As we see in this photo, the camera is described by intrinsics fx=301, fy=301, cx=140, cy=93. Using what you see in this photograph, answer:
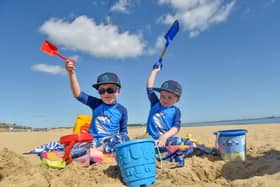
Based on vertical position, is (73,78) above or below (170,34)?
below

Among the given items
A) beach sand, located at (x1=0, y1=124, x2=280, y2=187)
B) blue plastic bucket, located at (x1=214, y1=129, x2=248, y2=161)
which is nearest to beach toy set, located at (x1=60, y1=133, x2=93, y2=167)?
beach sand, located at (x1=0, y1=124, x2=280, y2=187)

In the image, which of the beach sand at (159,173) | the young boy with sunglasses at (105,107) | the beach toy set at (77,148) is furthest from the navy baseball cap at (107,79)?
the beach sand at (159,173)

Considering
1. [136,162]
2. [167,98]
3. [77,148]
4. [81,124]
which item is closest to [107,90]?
[167,98]

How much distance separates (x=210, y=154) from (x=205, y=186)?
96cm

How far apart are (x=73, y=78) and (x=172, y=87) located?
1.28 metres

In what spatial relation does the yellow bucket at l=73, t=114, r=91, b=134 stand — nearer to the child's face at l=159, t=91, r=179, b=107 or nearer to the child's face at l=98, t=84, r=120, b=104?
the child's face at l=98, t=84, r=120, b=104

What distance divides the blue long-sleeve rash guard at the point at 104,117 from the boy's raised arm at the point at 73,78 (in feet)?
0.31

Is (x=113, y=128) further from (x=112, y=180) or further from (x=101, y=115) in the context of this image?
(x=112, y=180)

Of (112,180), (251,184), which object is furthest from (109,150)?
(251,184)

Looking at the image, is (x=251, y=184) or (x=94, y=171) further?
(x=94, y=171)

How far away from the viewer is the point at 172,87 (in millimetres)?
3965

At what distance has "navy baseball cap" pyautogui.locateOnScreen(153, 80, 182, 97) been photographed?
13.0 feet

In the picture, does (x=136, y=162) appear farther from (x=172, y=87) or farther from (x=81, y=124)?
(x=81, y=124)

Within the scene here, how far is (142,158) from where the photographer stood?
8.18 ft
